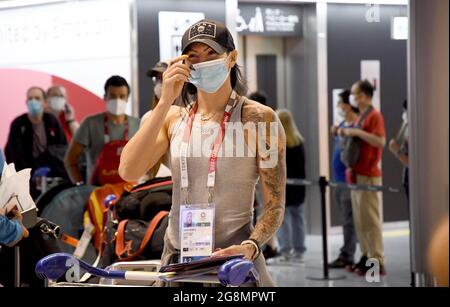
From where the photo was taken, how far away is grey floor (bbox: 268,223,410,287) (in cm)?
490

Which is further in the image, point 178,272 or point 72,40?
point 72,40

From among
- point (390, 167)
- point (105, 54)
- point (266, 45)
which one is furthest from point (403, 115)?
point (266, 45)

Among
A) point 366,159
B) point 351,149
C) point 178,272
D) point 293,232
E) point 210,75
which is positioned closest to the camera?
point 178,272

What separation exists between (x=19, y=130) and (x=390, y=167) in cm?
262

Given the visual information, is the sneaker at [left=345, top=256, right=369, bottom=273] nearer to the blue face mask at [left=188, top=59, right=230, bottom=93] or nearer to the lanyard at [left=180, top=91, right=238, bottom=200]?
the lanyard at [left=180, top=91, right=238, bottom=200]

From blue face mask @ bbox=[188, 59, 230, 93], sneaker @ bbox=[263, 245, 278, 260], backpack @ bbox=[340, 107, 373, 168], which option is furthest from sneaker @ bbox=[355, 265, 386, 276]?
sneaker @ bbox=[263, 245, 278, 260]

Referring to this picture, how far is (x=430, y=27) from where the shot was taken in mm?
4598

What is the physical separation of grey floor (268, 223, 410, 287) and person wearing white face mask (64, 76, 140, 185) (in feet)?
4.05

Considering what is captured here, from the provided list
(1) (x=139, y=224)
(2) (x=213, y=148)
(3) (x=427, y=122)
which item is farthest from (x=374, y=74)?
(2) (x=213, y=148)

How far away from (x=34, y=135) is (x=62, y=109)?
223 millimetres

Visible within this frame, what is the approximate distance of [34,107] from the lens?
4.86 m

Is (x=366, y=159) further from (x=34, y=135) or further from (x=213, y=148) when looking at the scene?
(x=213, y=148)

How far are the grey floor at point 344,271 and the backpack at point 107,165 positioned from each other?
1.19 meters
